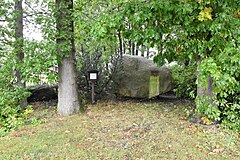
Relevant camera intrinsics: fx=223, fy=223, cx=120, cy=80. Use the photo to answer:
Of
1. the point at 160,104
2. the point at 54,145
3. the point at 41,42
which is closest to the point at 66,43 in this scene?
the point at 41,42

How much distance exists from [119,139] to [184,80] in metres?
3.10

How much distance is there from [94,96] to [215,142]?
319cm

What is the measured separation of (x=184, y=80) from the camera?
582cm

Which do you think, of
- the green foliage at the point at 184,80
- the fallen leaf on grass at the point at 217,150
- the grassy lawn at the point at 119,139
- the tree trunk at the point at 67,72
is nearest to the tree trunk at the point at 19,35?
the tree trunk at the point at 67,72

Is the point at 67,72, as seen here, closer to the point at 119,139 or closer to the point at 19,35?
the point at 19,35

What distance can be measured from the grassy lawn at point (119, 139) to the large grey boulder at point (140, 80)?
1100mm

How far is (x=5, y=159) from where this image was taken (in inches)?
110

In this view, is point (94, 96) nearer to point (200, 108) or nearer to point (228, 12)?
point (200, 108)

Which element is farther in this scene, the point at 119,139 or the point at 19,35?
the point at 19,35

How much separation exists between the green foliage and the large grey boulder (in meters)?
0.27

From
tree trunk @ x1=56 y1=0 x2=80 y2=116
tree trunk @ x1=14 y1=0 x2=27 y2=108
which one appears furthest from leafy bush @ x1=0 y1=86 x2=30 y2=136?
tree trunk @ x1=56 y1=0 x2=80 y2=116

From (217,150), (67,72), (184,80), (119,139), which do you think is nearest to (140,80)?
(184,80)

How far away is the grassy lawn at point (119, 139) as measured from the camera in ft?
9.57

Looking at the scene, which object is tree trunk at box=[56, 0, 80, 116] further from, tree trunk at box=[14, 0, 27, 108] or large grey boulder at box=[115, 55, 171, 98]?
large grey boulder at box=[115, 55, 171, 98]
